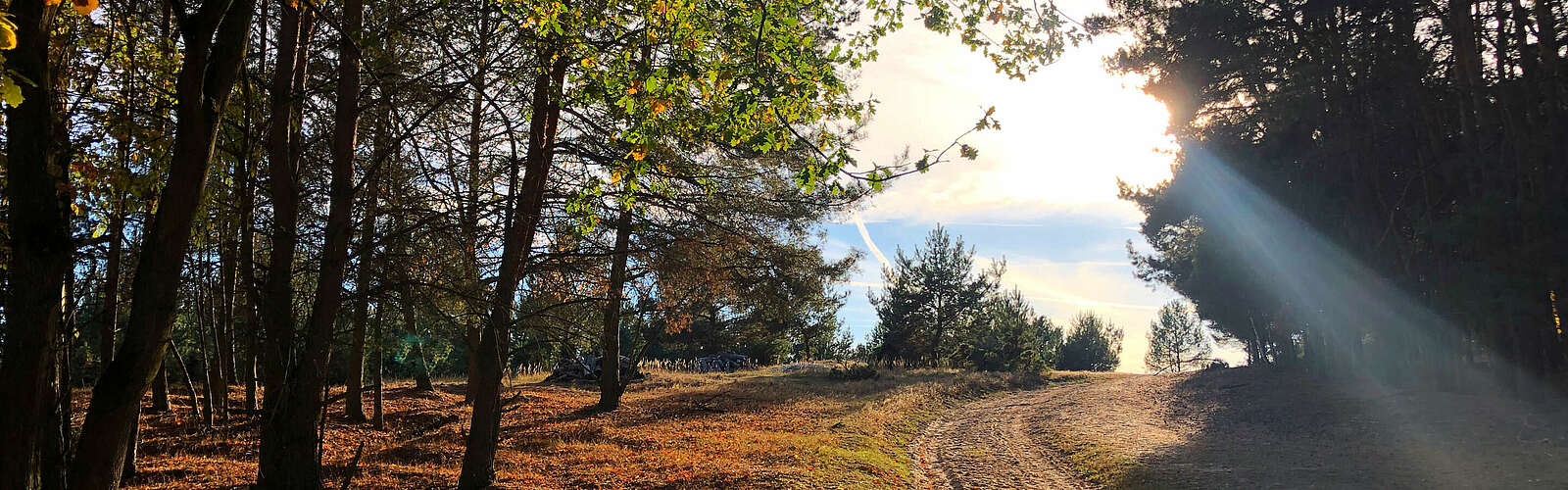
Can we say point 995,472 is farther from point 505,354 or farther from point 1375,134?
point 1375,134

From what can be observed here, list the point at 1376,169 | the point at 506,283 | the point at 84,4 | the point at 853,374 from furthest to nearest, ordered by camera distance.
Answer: the point at 853,374
the point at 1376,169
the point at 506,283
the point at 84,4

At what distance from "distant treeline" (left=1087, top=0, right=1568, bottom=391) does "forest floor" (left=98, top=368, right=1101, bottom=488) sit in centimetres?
931

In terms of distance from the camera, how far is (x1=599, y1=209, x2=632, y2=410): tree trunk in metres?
9.80

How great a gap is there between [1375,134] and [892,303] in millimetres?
19324

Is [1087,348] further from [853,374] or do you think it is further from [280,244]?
[280,244]

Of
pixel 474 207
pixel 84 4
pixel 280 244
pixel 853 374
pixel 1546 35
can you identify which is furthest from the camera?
pixel 853 374

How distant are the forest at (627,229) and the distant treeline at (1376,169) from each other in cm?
9

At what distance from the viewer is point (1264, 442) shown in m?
12.4

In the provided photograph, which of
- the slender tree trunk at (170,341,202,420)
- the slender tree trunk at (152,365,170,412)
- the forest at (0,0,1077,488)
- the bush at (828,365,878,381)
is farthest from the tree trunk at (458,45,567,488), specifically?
the bush at (828,365,878,381)

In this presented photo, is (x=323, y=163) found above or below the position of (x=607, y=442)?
above

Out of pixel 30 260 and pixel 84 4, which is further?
pixel 30 260

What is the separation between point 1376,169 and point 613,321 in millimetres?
16403

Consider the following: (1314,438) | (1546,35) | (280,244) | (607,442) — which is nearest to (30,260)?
(280,244)

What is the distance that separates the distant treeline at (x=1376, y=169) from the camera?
1317 centimetres
